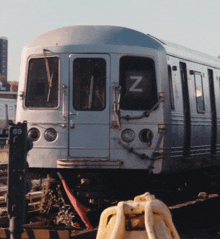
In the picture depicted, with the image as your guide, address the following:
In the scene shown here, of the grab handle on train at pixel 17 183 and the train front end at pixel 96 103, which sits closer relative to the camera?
the grab handle on train at pixel 17 183

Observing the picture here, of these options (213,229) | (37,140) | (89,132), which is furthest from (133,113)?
(213,229)

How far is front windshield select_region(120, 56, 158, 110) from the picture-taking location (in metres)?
9.14

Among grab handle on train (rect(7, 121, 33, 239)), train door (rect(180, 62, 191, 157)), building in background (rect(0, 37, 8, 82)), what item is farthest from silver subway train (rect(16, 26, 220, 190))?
building in background (rect(0, 37, 8, 82))

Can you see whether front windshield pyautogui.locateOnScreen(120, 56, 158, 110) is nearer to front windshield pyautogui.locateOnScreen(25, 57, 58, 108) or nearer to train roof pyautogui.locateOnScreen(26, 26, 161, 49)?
train roof pyautogui.locateOnScreen(26, 26, 161, 49)

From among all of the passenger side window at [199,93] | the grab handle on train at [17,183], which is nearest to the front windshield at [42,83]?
the passenger side window at [199,93]

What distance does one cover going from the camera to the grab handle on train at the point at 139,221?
4.33m

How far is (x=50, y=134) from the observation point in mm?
9125

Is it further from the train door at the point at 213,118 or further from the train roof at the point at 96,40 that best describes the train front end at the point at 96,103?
the train door at the point at 213,118

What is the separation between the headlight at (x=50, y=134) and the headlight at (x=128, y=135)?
106 centimetres

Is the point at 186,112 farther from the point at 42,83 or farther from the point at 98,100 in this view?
the point at 42,83

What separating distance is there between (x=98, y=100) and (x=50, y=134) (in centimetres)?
92

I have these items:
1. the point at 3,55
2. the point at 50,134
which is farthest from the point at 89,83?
the point at 3,55

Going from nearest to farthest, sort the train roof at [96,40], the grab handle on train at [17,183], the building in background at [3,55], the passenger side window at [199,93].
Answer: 1. the grab handle on train at [17,183]
2. the train roof at [96,40]
3. the passenger side window at [199,93]
4. the building in background at [3,55]

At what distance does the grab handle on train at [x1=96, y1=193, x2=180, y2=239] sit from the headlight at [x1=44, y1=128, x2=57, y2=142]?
4.52 meters
